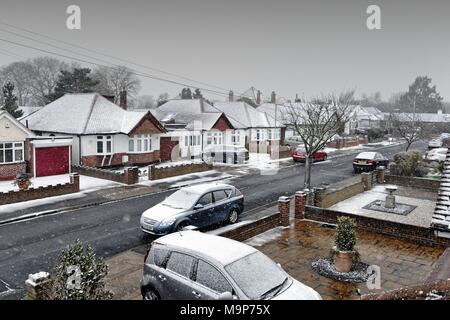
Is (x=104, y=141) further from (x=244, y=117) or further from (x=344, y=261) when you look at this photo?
(x=344, y=261)

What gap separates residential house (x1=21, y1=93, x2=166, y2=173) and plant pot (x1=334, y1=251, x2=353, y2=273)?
69.9 feet

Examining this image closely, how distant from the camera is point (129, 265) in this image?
11656 millimetres

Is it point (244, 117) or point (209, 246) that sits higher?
point (244, 117)

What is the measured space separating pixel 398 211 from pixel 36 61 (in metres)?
88.7

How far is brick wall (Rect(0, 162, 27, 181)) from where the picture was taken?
2406cm

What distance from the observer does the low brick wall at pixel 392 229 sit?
13672 millimetres

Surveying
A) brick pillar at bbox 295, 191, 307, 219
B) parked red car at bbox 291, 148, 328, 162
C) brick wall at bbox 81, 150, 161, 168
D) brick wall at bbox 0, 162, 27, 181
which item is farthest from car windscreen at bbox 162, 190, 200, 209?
parked red car at bbox 291, 148, 328, 162

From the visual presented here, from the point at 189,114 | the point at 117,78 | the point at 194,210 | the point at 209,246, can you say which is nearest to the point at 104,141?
the point at 189,114

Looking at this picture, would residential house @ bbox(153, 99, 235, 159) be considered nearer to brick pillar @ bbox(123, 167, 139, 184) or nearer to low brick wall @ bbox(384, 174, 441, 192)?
brick pillar @ bbox(123, 167, 139, 184)

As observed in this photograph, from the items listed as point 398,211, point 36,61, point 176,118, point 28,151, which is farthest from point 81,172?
point 36,61

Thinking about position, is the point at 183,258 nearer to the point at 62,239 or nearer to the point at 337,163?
the point at 62,239

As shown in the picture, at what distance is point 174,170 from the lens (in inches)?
1099

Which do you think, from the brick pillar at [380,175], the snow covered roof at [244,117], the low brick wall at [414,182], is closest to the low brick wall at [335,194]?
the brick pillar at [380,175]

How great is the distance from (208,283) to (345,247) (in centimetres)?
Answer: 498
